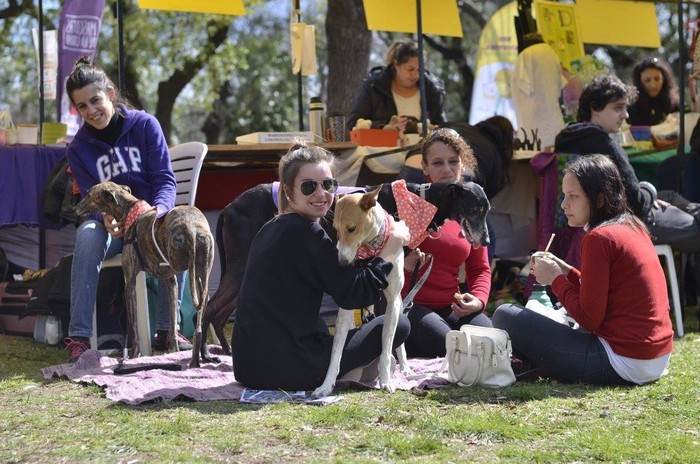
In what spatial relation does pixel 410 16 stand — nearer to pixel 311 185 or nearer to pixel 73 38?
pixel 73 38

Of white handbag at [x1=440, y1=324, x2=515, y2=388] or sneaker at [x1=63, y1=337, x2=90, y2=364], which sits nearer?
white handbag at [x1=440, y1=324, x2=515, y2=388]

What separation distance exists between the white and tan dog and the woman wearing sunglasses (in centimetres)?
5

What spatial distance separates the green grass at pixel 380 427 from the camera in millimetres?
3648

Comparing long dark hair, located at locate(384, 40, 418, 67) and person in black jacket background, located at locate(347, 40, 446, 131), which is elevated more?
long dark hair, located at locate(384, 40, 418, 67)

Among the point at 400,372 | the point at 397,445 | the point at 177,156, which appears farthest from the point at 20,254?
the point at 397,445

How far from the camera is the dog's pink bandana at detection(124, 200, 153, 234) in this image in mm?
5609

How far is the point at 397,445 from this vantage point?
3711 mm

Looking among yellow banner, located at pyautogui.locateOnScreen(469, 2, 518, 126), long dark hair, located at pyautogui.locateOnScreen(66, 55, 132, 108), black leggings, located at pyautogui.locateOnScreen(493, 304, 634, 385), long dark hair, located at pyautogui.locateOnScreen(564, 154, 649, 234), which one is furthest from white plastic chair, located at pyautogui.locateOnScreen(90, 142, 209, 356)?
yellow banner, located at pyautogui.locateOnScreen(469, 2, 518, 126)

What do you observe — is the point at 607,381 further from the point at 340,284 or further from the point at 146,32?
the point at 146,32

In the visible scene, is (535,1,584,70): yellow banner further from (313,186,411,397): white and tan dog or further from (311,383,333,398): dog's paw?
(311,383,333,398): dog's paw

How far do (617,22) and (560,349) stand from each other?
6393 mm

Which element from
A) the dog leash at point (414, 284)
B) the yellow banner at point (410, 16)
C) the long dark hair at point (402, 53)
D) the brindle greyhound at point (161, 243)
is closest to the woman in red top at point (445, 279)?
the dog leash at point (414, 284)

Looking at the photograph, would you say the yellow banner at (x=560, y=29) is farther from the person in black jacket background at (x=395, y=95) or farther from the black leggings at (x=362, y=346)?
the black leggings at (x=362, y=346)

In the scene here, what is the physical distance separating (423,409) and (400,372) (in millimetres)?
770
